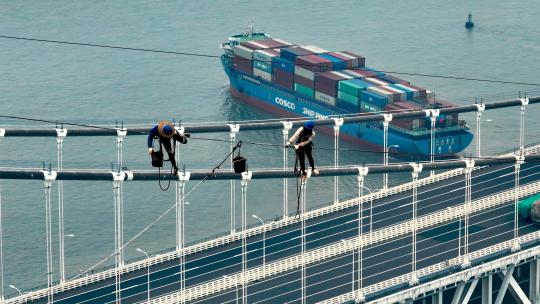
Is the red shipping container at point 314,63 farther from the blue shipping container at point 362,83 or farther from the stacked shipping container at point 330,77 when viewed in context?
the blue shipping container at point 362,83

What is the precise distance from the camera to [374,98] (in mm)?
163250

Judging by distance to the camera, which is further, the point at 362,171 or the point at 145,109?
the point at 145,109

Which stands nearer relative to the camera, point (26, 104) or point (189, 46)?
point (26, 104)

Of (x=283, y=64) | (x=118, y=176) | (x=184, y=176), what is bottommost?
(x=283, y=64)

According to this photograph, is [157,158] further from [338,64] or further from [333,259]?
[338,64]

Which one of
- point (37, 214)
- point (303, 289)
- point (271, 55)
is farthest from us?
point (271, 55)

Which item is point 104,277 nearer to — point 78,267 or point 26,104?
point 78,267

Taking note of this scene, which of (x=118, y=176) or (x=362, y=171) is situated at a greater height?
(x=118, y=176)

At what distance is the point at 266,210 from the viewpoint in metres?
126

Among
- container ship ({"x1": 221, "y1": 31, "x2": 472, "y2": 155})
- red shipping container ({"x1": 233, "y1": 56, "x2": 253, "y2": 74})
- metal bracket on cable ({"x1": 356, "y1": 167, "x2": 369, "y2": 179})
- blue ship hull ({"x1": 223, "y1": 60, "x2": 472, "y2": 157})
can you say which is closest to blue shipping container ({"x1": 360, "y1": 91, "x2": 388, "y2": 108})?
container ship ({"x1": 221, "y1": 31, "x2": 472, "y2": 155})

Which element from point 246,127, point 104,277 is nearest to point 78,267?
point 104,277

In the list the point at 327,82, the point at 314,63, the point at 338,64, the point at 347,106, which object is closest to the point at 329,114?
the point at 347,106

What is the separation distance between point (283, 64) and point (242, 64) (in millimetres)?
7900

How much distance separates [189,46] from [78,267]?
282ft
